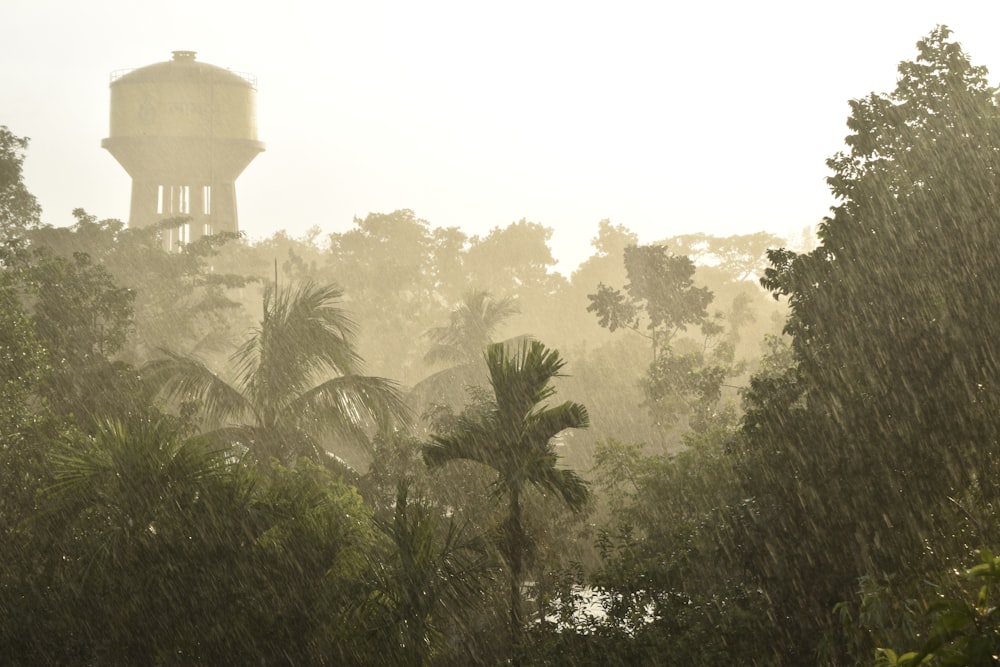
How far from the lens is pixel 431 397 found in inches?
1151

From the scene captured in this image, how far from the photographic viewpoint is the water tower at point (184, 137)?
48.4m

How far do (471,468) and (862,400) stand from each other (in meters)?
6.36

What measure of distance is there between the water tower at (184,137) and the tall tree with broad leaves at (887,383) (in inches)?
1593

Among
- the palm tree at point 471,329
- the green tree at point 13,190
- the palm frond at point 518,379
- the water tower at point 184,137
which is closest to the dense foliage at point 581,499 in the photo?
the palm frond at point 518,379

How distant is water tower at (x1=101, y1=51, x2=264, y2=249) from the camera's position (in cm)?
4841

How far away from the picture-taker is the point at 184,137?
48.7 metres

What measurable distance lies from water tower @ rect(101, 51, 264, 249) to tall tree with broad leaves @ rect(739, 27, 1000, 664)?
40.4 meters

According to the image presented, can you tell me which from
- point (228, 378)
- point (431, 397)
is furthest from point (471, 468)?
point (228, 378)

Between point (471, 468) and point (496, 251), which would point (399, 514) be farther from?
point (496, 251)

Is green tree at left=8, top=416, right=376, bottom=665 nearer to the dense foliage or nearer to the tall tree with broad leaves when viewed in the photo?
the dense foliage

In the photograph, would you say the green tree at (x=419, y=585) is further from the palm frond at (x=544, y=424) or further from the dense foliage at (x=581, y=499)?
the palm frond at (x=544, y=424)

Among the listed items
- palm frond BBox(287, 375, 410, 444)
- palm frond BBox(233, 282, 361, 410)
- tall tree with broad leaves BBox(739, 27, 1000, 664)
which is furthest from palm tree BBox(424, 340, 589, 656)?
palm frond BBox(233, 282, 361, 410)

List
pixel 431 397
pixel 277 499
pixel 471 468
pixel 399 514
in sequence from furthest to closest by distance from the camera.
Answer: pixel 431 397, pixel 471 468, pixel 277 499, pixel 399 514

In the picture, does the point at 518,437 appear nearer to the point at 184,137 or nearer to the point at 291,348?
the point at 291,348
